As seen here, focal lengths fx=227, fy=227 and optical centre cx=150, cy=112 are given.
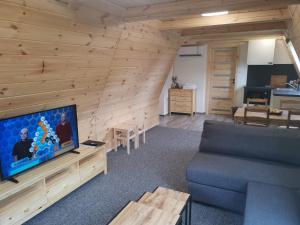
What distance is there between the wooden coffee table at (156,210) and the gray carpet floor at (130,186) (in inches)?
18.7

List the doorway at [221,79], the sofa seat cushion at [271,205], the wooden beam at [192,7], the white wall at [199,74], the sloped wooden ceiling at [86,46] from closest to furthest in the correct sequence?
the sofa seat cushion at [271,205]
the sloped wooden ceiling at [86,46]
the wooden beam at [192,7]
the white wall at [199,74]
the doorway at [221,79]

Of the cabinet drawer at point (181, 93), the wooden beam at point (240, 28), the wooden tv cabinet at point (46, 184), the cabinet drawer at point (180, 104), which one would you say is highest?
the wooden beam at point (240, 28)

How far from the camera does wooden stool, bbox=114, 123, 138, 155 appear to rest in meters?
4.06

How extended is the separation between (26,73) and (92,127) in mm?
1753

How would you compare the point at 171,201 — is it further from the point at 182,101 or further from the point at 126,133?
the point at 182,101

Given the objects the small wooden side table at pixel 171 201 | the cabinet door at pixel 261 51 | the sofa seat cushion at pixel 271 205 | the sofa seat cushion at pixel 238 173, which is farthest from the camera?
the cabinet door at pixel 261 51

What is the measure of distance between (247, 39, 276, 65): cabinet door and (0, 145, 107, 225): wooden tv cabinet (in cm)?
476

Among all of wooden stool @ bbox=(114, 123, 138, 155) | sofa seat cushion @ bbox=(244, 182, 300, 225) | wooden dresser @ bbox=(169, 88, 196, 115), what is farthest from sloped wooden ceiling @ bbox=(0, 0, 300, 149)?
wooden dresser @ bbox=(169, 88, 196, 115)

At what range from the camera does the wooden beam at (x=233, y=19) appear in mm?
2932

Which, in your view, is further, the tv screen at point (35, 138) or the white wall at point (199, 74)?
the white wall at point (199, 74)

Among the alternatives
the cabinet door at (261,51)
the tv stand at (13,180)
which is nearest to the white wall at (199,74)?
the cabinet door at (261,51)

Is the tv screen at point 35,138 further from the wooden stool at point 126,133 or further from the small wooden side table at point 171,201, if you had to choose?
the small wooden side table at point 171,201

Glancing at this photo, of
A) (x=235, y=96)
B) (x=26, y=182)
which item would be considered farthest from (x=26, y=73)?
(x=235, y=96)

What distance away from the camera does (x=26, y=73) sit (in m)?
2.11
